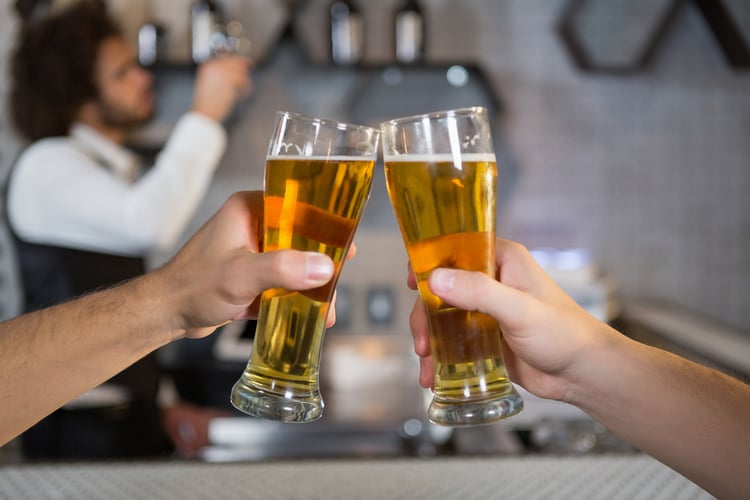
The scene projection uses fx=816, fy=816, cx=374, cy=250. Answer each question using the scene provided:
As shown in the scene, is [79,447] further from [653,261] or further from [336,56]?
[653,261]

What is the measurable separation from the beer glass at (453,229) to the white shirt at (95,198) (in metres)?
1.77

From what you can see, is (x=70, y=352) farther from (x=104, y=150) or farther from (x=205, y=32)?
(x=205, y=32)

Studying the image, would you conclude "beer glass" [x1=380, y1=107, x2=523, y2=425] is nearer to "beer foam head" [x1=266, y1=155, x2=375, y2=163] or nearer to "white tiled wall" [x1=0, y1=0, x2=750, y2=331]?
"beer foam head" [x1=266, y1=155, x2=375, y2=163]

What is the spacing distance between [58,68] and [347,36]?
1.04 metres

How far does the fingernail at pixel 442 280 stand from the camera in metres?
0.77

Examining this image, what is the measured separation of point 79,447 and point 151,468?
5.23ft

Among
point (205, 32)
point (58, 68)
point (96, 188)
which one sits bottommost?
point (96, 188)

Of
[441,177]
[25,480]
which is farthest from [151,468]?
[441,177]

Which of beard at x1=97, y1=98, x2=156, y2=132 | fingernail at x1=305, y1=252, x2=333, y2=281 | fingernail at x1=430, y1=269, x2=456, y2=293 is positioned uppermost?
beard at x1=97, y1=98, x2=156, y2=132

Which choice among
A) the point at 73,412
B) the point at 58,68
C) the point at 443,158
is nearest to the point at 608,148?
the point at 58,68

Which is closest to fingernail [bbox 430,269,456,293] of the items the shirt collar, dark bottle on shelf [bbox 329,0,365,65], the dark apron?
the dark apron

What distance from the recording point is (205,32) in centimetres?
310

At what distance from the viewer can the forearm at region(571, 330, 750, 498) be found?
867 millimetres

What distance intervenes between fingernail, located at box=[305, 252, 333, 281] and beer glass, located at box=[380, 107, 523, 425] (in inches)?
4.2
